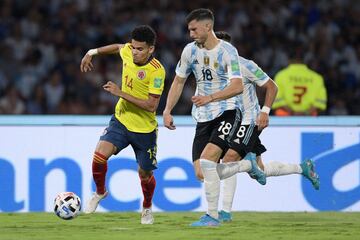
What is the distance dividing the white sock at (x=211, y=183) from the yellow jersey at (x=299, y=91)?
4412mm

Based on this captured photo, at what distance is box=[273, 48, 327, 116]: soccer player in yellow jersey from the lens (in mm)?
14227

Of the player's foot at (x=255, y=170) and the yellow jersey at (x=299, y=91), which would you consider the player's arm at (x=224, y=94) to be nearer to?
the player's foot at (x=255, y=170)

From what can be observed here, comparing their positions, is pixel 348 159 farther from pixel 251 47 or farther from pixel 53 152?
pixel 251 47

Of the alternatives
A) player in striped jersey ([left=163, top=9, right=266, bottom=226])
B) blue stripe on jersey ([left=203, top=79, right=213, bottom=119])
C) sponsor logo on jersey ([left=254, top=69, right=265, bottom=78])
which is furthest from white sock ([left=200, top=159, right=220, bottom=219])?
sponsor logo on jersey ([left=254, top=69, right=265, bottom=78])

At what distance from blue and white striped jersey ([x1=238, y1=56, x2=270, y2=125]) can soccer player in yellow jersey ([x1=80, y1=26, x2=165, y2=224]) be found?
0.87 metres

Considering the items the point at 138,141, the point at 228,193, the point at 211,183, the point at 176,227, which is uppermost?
the point at 138,141

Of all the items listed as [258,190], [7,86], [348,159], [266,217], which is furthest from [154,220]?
[7,86]

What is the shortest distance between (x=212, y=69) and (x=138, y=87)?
0.79 metres

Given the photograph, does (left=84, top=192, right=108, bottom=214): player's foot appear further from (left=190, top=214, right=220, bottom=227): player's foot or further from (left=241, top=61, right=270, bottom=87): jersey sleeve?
(left=241, top=61, right=270, bottom=87): jersey sleeve

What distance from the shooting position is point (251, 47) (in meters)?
17.7

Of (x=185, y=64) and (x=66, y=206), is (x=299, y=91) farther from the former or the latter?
(x=66, y=206)

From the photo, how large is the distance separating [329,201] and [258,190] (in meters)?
0.86

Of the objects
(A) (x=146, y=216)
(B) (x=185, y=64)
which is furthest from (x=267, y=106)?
(A) (x=146, y=216)

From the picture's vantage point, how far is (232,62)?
9.89 metres
